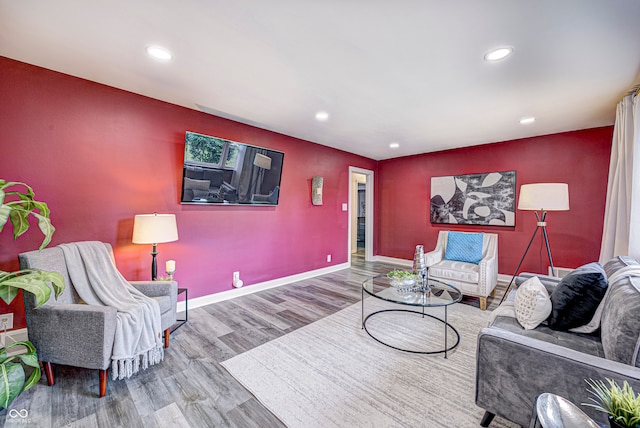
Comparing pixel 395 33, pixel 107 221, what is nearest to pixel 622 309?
pixel 395 33

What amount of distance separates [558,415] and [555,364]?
0.48 metres

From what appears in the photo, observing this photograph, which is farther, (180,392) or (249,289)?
(249,289)

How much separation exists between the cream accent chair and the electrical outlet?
430cm

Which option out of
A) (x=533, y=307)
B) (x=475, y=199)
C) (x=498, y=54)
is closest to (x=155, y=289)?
(x=533, y=307)

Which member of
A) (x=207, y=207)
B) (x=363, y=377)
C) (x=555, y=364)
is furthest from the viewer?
(x=207, y=207)

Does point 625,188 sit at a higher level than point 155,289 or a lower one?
higher

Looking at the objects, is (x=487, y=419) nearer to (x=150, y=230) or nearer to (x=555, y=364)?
(x=555, y=364)

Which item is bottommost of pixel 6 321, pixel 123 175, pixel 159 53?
pixel 6 321

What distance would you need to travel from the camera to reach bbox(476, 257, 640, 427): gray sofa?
1.12m

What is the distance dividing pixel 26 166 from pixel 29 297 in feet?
3.94

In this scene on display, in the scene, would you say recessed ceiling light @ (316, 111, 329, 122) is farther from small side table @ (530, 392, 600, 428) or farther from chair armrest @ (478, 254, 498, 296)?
small side table @ (530, 392, 600, 428)

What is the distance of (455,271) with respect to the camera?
134 inches

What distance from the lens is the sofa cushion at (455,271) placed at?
3281 mm

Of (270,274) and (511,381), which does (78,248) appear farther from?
(511,381)
